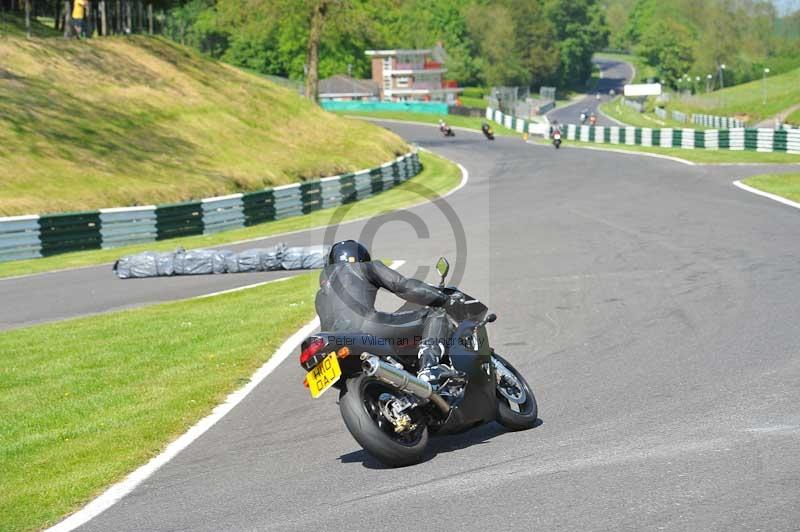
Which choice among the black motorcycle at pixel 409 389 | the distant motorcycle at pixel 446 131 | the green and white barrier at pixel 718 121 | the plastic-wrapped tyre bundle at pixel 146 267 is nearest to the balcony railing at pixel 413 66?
the green and white barrier at pixel 718 121

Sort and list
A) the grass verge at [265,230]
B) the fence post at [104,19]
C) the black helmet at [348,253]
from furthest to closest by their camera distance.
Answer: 1. the fence post at [104,19]
2. the grass verge at [265,230]
3. the black helmet at [348,253]

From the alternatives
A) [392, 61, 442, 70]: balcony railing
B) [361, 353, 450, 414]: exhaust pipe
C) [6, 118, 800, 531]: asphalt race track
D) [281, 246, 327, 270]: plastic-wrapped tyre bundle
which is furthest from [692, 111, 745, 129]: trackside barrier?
[361, 353, 450, 414]: exhaust pipe

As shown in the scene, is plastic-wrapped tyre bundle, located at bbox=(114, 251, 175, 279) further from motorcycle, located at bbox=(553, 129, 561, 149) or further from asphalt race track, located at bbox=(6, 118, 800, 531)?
motorcycle, located at bbox=(553, 129, 561, 149)

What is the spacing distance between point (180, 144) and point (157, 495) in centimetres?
3665

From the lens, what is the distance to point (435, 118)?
90.1 m

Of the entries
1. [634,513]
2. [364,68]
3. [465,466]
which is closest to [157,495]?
[465,466]

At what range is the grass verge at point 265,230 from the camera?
77.7ft

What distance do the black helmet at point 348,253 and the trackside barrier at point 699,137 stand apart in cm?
3928

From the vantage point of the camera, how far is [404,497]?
20.4 ft

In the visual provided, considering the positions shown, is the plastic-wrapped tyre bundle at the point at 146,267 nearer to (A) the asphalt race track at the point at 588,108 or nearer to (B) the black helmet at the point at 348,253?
(B) the black helmet at the point at 348,253

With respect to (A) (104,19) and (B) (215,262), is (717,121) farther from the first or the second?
(B) (215,262)

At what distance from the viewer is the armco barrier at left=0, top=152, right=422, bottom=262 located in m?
25.2

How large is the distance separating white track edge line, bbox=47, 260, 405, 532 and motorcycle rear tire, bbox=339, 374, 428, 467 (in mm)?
1505

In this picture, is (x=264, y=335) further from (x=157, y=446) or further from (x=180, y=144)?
(x=180, y=144)
